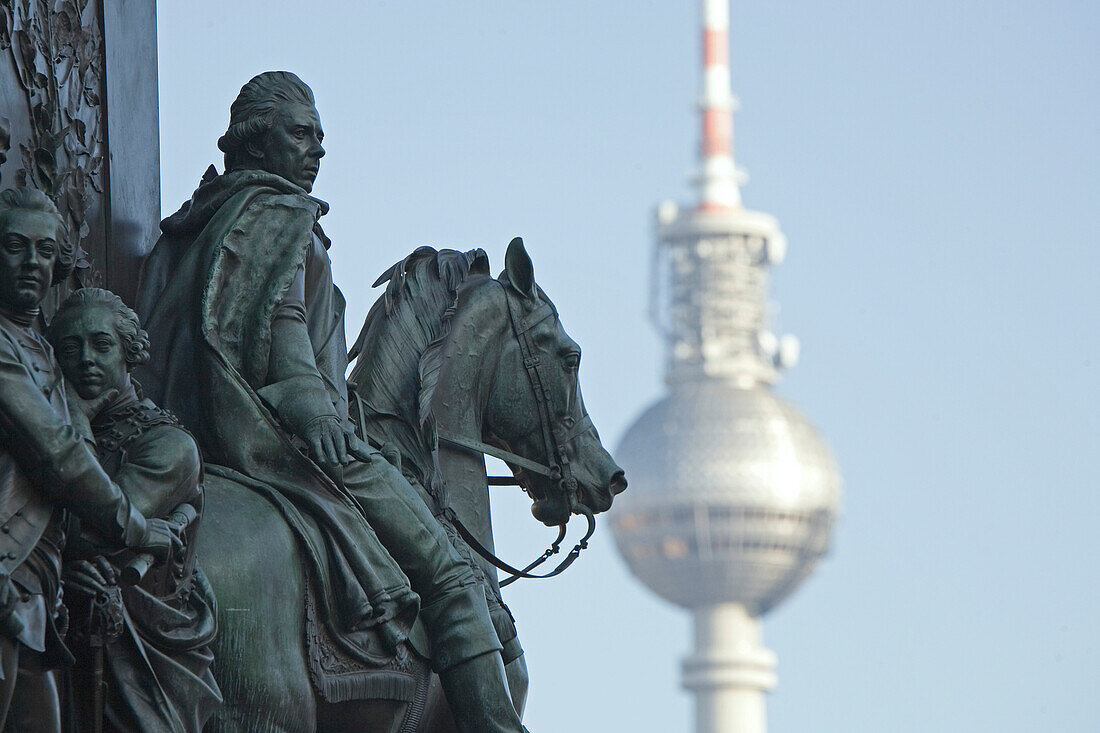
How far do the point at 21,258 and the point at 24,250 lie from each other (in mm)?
32

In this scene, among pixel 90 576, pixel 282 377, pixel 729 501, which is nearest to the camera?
pixel 90 576

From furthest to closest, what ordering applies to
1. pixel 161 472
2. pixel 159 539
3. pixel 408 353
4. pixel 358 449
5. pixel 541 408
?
1. pixel 541 408
2. pixel 408 353
3. pixel 358 449
4. pixel 161 472
5. pixel 159 539

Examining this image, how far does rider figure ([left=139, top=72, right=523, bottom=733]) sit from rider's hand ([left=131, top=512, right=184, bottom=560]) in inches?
44.4

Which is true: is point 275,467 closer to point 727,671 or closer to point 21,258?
point 21,258

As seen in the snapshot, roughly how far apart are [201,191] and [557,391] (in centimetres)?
208

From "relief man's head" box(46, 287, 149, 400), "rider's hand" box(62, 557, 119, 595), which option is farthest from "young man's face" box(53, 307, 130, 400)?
"rider's hand" box(62, 557, 119, 595)

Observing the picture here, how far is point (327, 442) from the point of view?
10.3 m

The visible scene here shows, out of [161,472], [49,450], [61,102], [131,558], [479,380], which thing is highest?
[61,102]

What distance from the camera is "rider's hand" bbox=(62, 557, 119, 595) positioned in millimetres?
8961

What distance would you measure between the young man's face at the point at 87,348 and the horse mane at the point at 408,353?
201 centimetres

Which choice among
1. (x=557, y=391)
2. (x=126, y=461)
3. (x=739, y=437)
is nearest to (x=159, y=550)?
(x=126, y=461)

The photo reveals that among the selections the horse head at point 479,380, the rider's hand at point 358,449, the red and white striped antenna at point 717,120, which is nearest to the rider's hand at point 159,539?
the rider's hand at point 358,449

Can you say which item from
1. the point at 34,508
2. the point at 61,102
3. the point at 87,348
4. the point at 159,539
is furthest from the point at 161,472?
the point at 61,102

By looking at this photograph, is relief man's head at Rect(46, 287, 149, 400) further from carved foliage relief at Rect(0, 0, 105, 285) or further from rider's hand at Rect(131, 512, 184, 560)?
carved foliage relief at Rect(0, 0, 105, 285)
